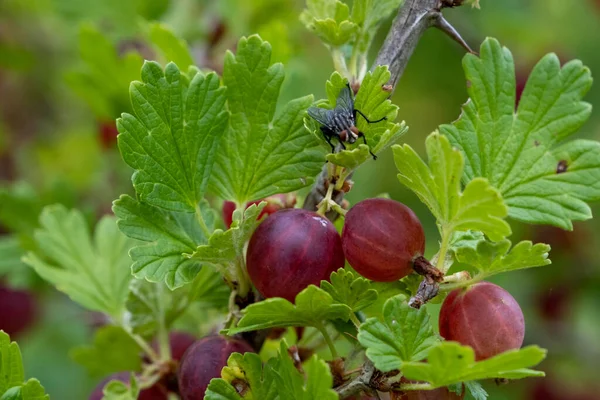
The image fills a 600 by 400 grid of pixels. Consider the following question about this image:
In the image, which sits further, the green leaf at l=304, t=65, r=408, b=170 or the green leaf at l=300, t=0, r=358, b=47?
the green leaf at l=300, t=0, r=358, b=47

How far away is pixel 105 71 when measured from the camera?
4.99 ft

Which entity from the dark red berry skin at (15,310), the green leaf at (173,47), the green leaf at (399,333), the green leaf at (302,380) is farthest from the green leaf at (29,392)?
the dark red berry skin at (15,310)

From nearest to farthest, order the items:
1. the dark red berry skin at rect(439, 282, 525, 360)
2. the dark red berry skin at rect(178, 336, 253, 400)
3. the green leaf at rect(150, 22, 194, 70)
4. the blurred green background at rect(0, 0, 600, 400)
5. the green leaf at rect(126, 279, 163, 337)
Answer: the dark red berry skin at rect(439, 282, 525, 360) < the dark red berry skin at rect(178, 336, 253, 400) < the green leaf at rect(126, 279, 163, 337) < the green leaf at rect(150, 22, 194, 70) < the blurred green background at rect(0, 0, 600, 400)

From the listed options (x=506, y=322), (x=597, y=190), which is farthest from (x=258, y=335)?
(x=597, y=190)

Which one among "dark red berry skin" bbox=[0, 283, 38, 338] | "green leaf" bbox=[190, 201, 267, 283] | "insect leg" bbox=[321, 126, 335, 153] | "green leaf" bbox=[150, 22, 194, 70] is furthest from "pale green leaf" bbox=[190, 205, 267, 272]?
"dark red berry skin" bbox=[0, 283, 38, 338]

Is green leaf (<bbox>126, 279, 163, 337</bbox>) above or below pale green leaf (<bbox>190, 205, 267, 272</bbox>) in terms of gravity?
below

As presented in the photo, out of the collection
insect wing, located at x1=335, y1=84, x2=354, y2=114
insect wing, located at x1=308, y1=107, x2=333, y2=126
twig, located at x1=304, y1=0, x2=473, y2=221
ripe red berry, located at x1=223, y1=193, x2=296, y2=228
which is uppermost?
twig, located at x1=304, y1=0, x2=473, y2=221

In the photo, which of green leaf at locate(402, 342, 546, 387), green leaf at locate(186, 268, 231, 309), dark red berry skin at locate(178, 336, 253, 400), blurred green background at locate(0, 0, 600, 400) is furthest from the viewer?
blurred green background at locate(0, 0, 600, 400)

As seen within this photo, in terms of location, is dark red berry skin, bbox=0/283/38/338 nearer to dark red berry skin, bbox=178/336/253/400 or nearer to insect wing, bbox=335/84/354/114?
dark red berry skin, bbox=178/336/253/400

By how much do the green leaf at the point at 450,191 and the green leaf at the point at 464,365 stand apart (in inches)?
5.1

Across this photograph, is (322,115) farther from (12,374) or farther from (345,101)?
(12,374)

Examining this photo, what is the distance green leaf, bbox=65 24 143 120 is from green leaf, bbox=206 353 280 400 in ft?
2.58

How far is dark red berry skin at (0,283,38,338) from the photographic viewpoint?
6.46 feet

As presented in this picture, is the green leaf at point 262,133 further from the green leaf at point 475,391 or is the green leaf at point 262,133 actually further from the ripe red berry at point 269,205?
the green leaf at point 475,391
